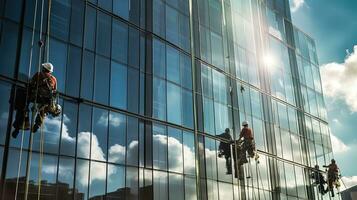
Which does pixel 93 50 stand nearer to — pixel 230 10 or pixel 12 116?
pixel 12 116

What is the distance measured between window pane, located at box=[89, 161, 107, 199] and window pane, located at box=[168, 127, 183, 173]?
4617 millimetres

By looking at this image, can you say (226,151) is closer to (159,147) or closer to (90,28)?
(159,147)

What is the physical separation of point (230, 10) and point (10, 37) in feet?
62.3

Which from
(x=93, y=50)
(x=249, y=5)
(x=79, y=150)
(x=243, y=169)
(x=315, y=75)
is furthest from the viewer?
(x=315, y=75)

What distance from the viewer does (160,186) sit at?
2038 centimetres

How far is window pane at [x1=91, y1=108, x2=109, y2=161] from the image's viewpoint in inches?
693

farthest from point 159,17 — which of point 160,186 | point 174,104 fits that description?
point 160,186

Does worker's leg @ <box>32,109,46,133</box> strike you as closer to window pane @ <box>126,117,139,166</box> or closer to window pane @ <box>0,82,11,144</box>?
window pane @ <box>0,82,11,144</box>

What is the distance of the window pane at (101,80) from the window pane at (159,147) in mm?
3470

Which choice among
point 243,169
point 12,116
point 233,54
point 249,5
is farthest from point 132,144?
point 249,5

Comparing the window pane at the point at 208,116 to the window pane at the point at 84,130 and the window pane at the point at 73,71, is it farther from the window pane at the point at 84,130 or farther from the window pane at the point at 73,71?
the window pane at the point at 73,71

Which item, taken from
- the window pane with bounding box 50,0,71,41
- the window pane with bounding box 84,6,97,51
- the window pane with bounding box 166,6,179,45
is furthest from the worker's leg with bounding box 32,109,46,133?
the window pane with bounding box 166,6,179,45

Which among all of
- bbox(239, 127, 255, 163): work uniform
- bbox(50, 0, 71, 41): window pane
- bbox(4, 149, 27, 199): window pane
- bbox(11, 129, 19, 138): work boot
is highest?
bbox(50, 0, 71, 41): window pane

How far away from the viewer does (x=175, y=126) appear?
22.7 m
